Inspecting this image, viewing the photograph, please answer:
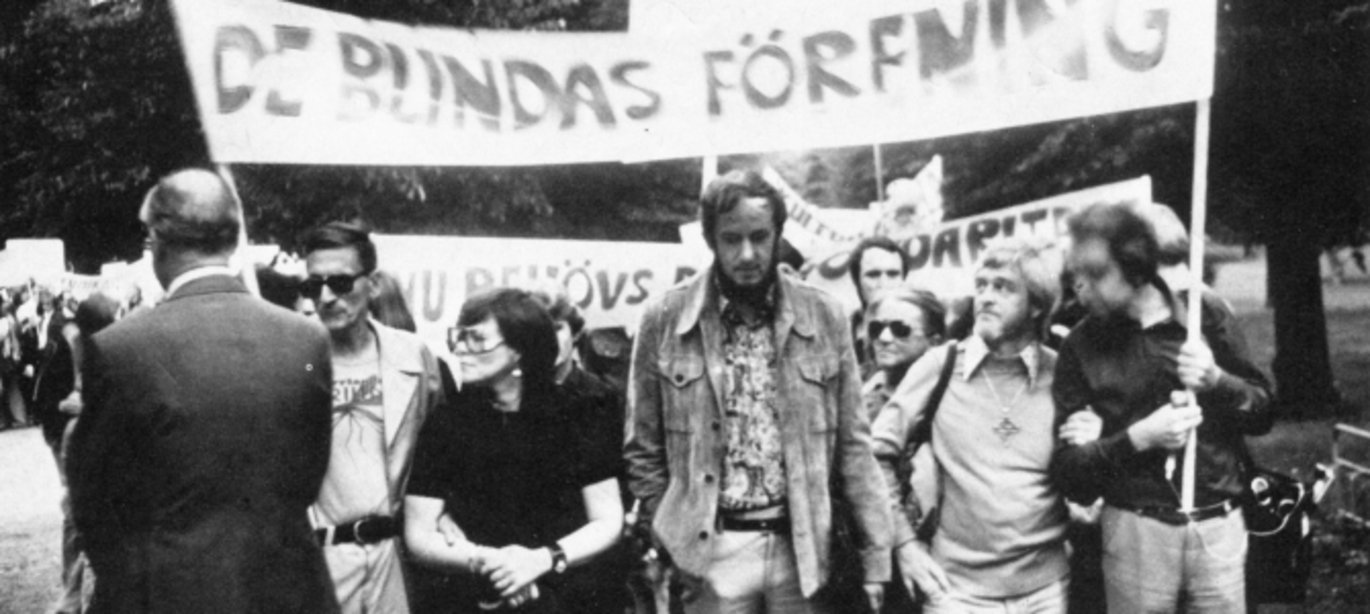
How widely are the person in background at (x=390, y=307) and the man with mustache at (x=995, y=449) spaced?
67.2 inches

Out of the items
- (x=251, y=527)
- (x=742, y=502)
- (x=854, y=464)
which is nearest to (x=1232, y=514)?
(x=854, y=464)

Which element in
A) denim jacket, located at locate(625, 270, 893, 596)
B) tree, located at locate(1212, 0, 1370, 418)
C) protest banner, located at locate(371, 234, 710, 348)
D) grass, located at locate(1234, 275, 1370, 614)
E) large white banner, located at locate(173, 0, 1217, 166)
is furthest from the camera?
tree, located at locate(1212, 0, 1370, 418)

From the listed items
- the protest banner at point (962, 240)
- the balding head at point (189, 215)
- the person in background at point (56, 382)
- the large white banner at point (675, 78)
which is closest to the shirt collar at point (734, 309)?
the large white banner at point (675, 78)

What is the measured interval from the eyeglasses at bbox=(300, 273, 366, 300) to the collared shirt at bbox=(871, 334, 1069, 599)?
5.50ft

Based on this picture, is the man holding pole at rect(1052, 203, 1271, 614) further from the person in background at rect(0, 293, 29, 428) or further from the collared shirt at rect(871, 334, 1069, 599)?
the person in background at rect(0, 293, 29, 428)

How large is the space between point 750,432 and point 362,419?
113 cm

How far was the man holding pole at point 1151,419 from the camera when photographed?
4.88m

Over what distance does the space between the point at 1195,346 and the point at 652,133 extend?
80.9 inches

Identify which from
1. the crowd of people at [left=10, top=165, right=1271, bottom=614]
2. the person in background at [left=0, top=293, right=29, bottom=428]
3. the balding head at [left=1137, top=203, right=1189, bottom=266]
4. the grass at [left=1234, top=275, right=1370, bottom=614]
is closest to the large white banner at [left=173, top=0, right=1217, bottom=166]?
the balding head at [left=1137, top=203, right=1189, bottom=266]

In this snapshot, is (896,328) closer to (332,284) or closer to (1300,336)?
(332,284)

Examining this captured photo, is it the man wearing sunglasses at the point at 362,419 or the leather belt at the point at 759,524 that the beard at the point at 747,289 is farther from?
the man wearing sunglasses at the point at 362,419

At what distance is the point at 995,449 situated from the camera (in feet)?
16.6

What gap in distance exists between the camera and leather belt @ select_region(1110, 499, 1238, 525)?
490 centimetres

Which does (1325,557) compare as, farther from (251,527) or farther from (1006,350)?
(251,527)
